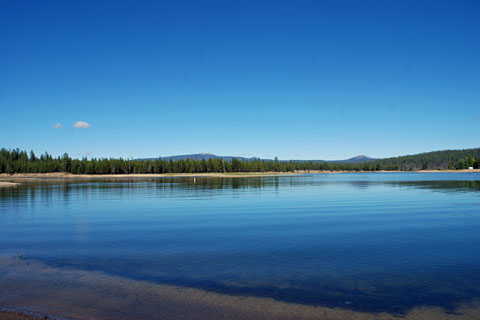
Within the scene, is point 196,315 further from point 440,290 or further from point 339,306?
point 440,290

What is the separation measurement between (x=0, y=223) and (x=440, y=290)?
31.2 m

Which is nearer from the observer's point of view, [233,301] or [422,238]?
[233,301]

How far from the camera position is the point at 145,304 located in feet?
37.0

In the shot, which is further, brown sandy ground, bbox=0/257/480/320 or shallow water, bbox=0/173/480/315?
shallow water, bbox=0/173/480/315

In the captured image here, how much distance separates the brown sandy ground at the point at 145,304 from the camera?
1042cm

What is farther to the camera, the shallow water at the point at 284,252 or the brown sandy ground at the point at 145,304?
the shallow water at the point at 284,252

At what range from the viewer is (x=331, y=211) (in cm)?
3506

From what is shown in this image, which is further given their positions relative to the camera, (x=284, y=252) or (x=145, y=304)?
(x=284, y=252)

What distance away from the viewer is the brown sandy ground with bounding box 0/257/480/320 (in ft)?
34.2

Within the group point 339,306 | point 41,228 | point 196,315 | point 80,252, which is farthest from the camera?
point 41,228

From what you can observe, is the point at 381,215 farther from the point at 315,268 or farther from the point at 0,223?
the point at 0,223

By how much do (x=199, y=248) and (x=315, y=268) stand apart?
6819mm

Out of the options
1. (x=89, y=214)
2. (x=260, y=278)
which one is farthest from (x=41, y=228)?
(x=260, y=278)

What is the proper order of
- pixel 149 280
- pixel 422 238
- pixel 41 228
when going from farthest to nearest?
pixel 41 228 < pixel 422 238 < pixel 149 280
